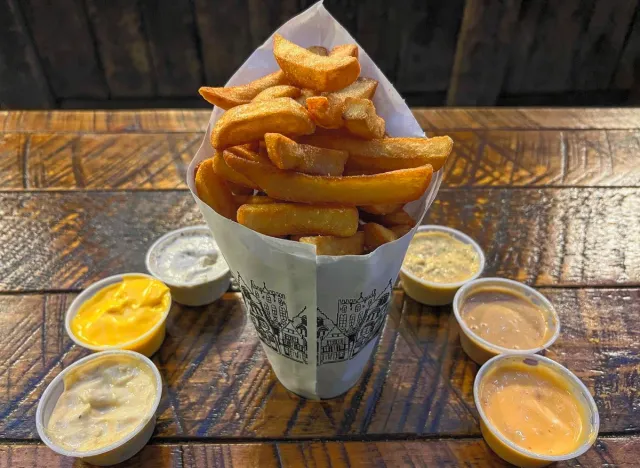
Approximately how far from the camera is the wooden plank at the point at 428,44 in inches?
148

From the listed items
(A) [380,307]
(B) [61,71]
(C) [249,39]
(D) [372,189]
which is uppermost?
(D) [372,189]

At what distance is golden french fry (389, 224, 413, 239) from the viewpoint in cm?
125

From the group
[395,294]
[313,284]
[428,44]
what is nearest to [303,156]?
[313,284]

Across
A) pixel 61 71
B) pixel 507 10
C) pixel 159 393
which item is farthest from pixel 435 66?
pixel 159 393

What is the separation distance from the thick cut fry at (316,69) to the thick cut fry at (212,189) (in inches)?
11.1

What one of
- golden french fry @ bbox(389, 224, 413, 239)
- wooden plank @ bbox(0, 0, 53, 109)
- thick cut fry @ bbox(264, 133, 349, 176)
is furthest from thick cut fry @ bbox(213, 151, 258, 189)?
wooden plank @ bbox(0, 0, 53, 109)

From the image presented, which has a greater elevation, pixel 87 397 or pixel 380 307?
Result: pixel 380 307

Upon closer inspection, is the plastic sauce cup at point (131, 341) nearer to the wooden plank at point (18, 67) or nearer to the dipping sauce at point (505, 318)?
the dipping sauce at point (505, 318)

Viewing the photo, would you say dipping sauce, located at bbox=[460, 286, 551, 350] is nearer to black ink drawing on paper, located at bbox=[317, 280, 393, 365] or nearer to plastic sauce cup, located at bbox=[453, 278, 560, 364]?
plastic sauce cup, located at bbox=[453, 278, 560, 364]

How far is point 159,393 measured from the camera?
1362 mm

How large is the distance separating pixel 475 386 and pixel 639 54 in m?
3.88

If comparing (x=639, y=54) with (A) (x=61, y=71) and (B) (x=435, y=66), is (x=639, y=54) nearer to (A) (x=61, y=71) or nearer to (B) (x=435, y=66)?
(B) (x=435, y=66)

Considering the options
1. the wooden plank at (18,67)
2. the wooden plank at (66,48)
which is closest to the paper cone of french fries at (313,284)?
the wooden plank at (66,48)

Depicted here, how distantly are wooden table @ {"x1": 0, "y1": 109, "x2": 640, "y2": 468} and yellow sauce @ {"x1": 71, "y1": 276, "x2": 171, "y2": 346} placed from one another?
86 millimetres
